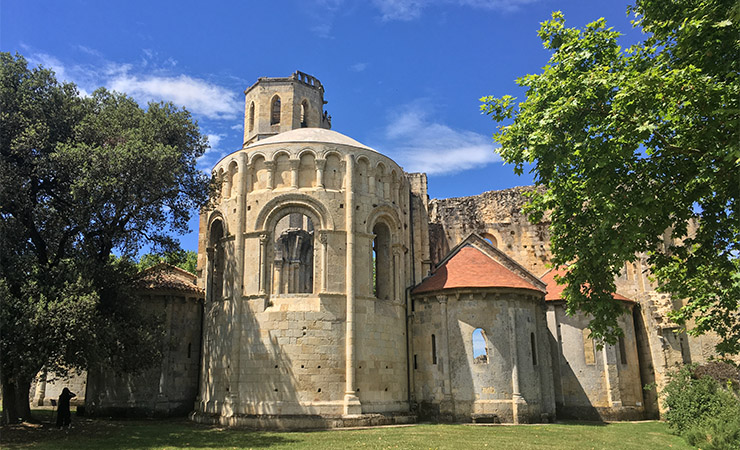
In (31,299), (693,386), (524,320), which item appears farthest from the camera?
(524,320)

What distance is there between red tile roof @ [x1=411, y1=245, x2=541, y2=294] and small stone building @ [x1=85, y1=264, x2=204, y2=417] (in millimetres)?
10826

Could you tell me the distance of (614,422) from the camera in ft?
82.9

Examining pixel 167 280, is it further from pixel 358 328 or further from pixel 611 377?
pixel 611 377

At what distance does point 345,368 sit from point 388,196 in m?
7.86

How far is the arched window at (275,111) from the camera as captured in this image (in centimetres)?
3722

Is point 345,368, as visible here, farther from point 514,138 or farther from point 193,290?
point 514,138

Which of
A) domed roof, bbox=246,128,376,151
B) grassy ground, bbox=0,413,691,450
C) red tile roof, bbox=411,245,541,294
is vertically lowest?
grassy ground, bbox=0,413,691,450

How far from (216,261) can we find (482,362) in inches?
488

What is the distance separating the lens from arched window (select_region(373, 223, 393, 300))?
2550cm

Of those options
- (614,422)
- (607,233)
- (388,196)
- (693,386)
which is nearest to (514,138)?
(607,233)

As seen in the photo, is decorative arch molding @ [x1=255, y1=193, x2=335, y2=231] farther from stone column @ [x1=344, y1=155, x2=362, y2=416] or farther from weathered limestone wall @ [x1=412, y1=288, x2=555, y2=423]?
weathered limestone wall @ [x1=412, y1=288, x2=555, y2=423]

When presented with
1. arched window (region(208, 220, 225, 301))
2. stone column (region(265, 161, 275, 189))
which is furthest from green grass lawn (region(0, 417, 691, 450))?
stone column (region(265, 161, 275, 189))

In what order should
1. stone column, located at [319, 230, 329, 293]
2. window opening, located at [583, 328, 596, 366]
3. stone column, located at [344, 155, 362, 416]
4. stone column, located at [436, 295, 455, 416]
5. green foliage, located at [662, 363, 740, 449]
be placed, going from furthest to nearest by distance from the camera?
window opening, located at [583, 328, 596, 366]
stone column, located at [436, 295, 455, 416]
stone column, located at [319, 230, 329, 293]
stone column, located at [344, 155, 362, 416]
green foliage, located at [662, 363, 740, 449]

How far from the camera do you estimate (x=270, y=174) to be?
956 inches
